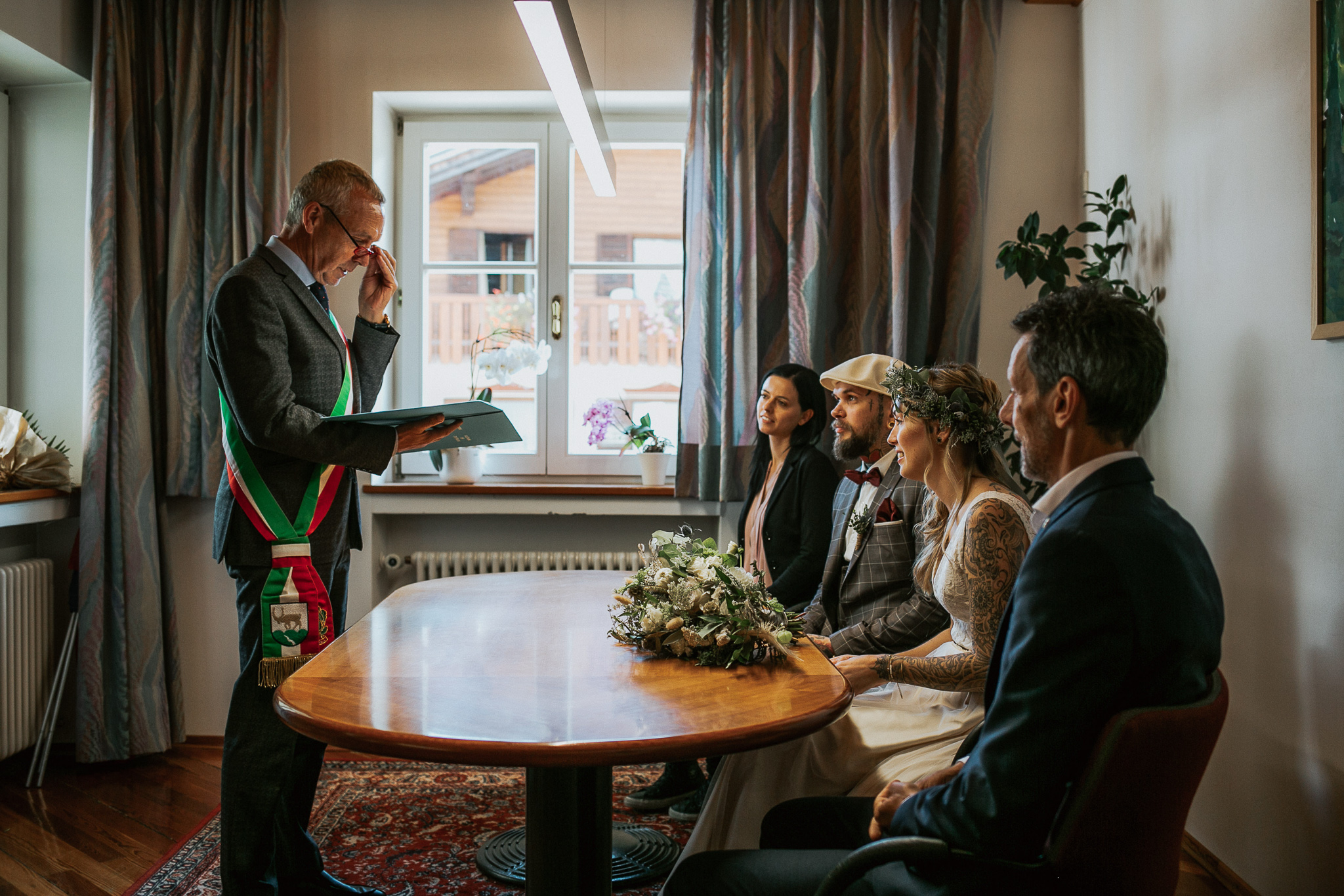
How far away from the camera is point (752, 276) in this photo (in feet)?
11.0

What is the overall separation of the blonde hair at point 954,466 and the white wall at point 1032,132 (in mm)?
1491

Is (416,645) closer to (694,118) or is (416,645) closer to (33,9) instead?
(694,118)

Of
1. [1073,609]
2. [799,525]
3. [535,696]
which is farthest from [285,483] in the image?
[1073,609]

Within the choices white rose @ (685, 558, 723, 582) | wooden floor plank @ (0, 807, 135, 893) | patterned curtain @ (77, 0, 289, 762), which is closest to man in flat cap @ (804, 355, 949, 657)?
white rose @ (685, 558, 723, 582)

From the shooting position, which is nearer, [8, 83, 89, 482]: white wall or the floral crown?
the floral crown

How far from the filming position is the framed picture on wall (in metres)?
1.79

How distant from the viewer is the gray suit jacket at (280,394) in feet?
6.66

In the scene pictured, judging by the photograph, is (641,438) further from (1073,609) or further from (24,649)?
(1073,609)

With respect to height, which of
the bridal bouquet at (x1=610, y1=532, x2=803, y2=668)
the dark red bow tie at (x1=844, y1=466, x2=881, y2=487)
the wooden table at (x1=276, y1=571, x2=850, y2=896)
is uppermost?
the dark red bow tie at (x1=844, y1=466, x2=881, y2=487)

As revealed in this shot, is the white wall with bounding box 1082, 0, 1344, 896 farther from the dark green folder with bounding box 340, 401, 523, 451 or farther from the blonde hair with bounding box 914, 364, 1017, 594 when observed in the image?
the dark green folder with bounding box 340, 401, 523, 451

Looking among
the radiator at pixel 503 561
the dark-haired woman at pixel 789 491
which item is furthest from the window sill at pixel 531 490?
the dark-haired woman at pixel 789 491

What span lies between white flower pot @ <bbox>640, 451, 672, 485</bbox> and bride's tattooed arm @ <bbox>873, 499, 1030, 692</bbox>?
6.02 feet

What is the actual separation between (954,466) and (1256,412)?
81cm

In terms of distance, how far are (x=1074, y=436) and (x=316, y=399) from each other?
1668 millimetres
